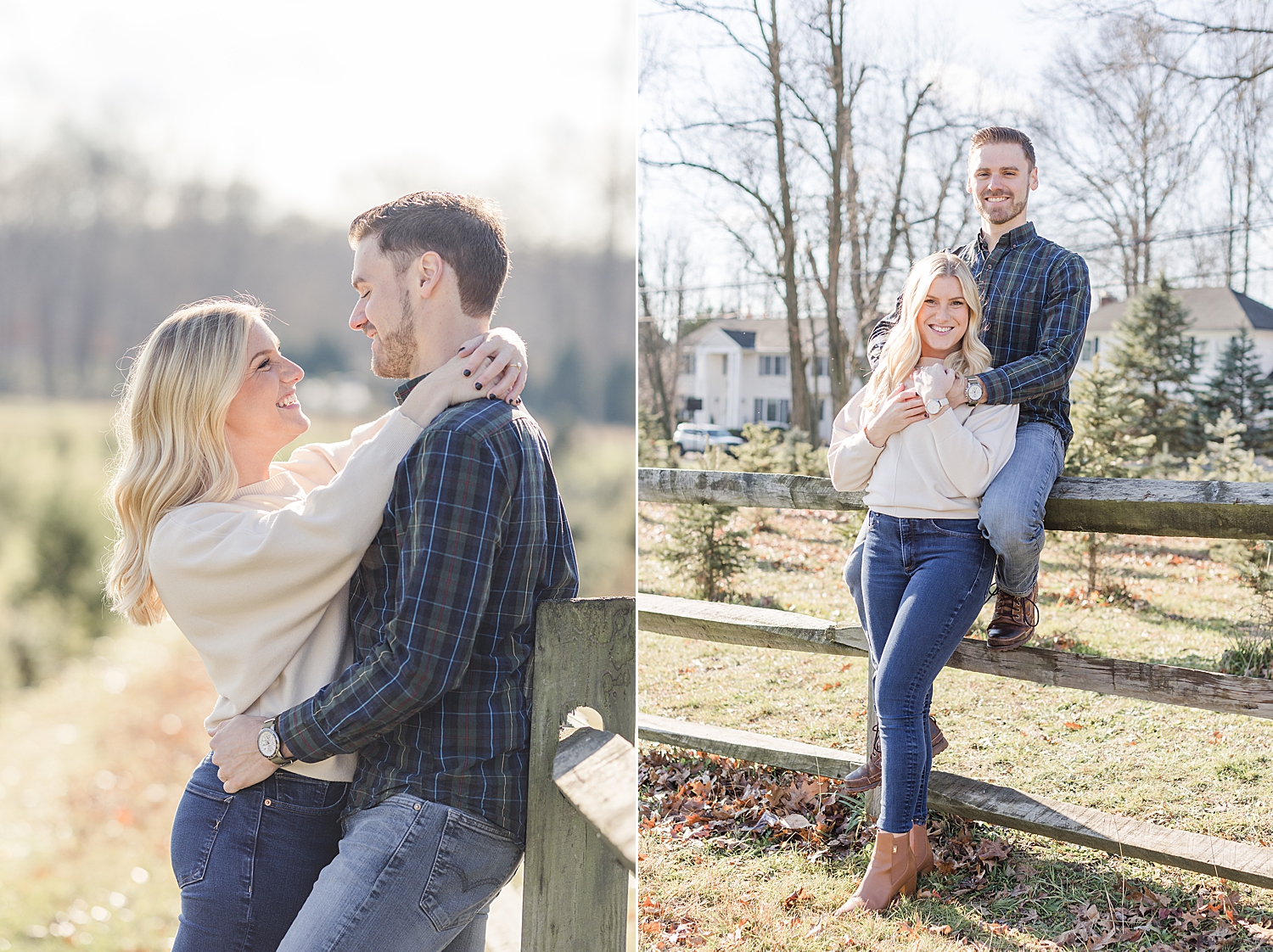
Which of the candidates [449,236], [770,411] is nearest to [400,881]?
[449,236]

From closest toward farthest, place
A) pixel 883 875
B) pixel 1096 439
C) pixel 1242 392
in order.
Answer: pixel 883 875 < pixel 1096 439 < pixel 1242 392

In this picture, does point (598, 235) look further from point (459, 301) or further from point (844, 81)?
point (459, 301)

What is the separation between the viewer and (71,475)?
8.53 metres

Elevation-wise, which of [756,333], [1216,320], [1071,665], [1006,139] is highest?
[1216,320]

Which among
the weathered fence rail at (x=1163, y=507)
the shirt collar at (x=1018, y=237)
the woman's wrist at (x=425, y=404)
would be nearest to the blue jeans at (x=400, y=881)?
the woman's wrist at (x=425, y=404)

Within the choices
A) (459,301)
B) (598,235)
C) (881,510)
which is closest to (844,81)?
(598,235)

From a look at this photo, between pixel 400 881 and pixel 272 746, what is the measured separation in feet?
1.08

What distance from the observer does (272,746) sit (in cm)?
174

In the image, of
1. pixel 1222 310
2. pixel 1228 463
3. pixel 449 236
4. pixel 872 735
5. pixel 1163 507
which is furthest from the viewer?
pixel 1222 310

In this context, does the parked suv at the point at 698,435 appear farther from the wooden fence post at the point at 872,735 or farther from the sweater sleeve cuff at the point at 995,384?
the sweater sleeve cuff at the point at 995,384

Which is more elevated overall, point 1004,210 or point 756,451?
point 1004,210

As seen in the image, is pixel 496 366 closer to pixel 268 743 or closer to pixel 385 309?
pixel 385 309

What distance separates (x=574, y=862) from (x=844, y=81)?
1290cm

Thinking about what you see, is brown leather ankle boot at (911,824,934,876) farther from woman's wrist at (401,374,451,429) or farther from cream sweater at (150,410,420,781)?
woman's wrist at (401,374,451,429)
